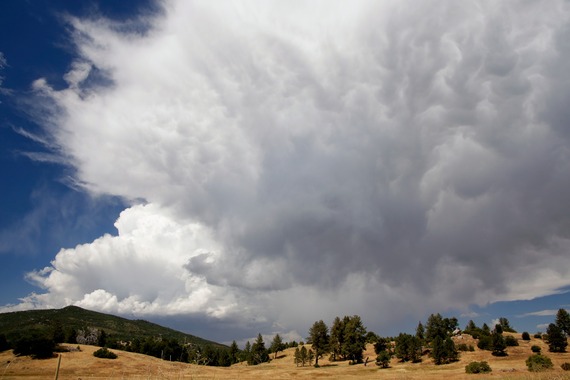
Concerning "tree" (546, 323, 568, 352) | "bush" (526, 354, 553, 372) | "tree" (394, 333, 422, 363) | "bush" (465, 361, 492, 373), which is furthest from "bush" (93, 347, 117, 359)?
"tree" (546, 323, 568, 352)

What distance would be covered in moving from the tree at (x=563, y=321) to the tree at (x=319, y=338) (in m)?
77.6

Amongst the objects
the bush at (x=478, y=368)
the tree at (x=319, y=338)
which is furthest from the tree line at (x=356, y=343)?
the bush at (x=478, y=368)

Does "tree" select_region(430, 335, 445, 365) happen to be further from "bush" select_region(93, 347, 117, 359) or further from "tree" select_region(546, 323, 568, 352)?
"bush" select_region(93, 347, 117, 359)

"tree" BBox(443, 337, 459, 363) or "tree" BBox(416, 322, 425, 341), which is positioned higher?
"tree" BBox(416, 322, 425, 341)

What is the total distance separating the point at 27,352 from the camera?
80625mm

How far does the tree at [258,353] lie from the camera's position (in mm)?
135750

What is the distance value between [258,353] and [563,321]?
109m

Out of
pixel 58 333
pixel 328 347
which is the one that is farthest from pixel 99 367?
pixel 328 347

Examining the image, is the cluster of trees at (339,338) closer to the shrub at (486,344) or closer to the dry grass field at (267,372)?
the dry grass field at (267,372)

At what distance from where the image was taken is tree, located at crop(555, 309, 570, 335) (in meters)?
114

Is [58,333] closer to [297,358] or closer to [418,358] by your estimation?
[297,358]

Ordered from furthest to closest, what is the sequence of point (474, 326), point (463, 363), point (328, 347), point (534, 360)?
point (474, 326)
point (328, 347)
point (463, 363)
point (534, 360)

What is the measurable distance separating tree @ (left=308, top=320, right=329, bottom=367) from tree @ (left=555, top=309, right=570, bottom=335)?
77.6m

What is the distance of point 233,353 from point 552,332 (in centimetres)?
12212
